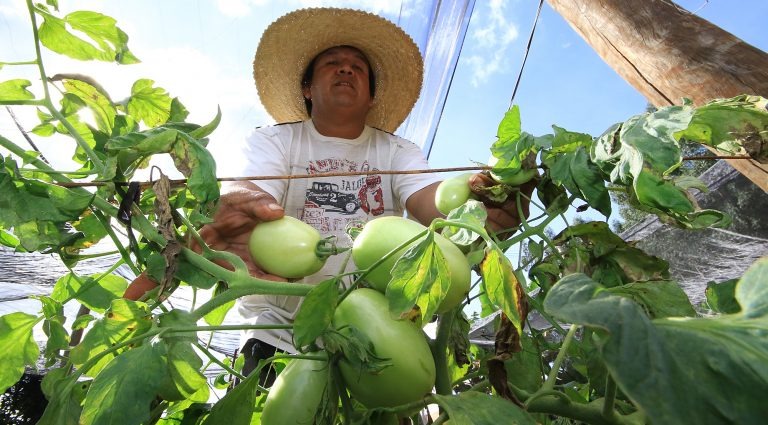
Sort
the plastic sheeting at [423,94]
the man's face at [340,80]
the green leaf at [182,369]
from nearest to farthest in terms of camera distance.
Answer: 1. the green leaf at [182,369]
2. the man's face at [340,80]
3. the plastic sheeting at [423,94]

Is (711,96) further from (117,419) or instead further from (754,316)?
(117,419)

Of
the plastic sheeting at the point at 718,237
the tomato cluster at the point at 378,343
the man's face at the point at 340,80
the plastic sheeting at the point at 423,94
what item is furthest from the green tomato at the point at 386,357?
the plastic sheeting at the point at 423,94

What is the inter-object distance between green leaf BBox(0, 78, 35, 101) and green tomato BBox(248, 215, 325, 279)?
0.28 meters

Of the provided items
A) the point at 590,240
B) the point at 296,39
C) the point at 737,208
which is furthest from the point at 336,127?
the point at 737,208

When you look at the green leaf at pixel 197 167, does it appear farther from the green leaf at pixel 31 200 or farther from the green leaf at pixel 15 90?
the green leaf at pixel 15 90

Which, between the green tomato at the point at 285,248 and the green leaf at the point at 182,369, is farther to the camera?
the green tomato at the point at 285,248

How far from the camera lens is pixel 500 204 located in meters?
0.62

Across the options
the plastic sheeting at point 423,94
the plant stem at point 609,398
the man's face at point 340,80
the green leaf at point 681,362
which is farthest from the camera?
the plastic sheeting at point 423,94

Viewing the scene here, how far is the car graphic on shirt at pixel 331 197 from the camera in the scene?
3.78 ft

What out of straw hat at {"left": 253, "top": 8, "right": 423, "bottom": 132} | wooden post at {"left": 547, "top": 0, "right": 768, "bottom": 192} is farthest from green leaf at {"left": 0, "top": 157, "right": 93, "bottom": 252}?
straw hat at {"left": 253, "top": 8, "right": 423, "bottom": 132}

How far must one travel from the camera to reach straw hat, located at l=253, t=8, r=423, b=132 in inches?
56.5

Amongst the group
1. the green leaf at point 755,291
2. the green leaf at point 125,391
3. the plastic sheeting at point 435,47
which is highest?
the plastic sheeting at point 435,47

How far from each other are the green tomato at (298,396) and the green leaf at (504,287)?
0.16 metres

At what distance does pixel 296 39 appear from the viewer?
1465 mm
